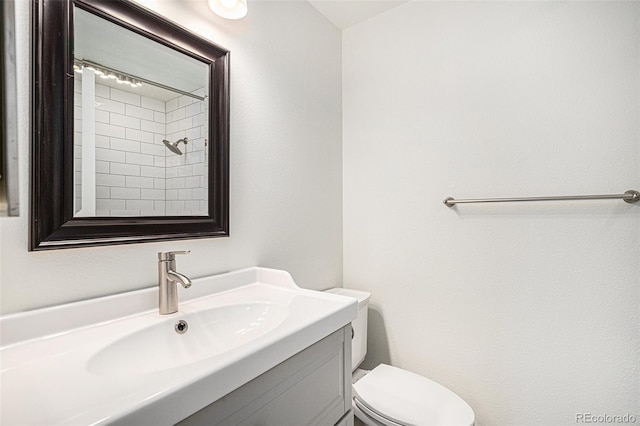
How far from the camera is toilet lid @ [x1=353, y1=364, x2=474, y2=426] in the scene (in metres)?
1.15

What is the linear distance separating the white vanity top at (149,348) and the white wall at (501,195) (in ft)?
2.68

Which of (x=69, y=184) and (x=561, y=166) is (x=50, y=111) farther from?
(x=561, y=166)

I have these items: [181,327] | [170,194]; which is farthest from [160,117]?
[181,327]

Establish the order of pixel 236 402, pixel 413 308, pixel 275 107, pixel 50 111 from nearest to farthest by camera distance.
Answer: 1. pixel 236 402
2. pixel 50 111
3. pixel 275 107
4. pixel 413 308

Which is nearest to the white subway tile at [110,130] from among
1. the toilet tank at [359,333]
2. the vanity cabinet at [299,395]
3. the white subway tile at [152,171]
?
the white subway tile at [152,171]

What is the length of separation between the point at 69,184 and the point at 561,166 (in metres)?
1.70

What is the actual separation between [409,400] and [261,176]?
1.11m

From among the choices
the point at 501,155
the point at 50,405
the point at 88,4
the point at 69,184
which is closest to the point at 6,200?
the point at 50,405

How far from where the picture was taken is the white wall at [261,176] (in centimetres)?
73

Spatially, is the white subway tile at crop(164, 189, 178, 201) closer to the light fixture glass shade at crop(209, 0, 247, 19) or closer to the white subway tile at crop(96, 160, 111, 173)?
the white subway tile at crop(96, 160, 111, 173)

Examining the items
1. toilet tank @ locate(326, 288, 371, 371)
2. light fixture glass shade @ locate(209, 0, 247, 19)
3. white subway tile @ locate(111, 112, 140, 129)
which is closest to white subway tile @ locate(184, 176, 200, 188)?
white subway tile @ locate(111, 112, 140, 129)

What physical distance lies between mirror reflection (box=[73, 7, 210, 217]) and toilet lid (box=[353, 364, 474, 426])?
1.02 metres

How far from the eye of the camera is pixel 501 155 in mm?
1390

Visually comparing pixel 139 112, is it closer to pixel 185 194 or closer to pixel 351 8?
pixel 185 194
